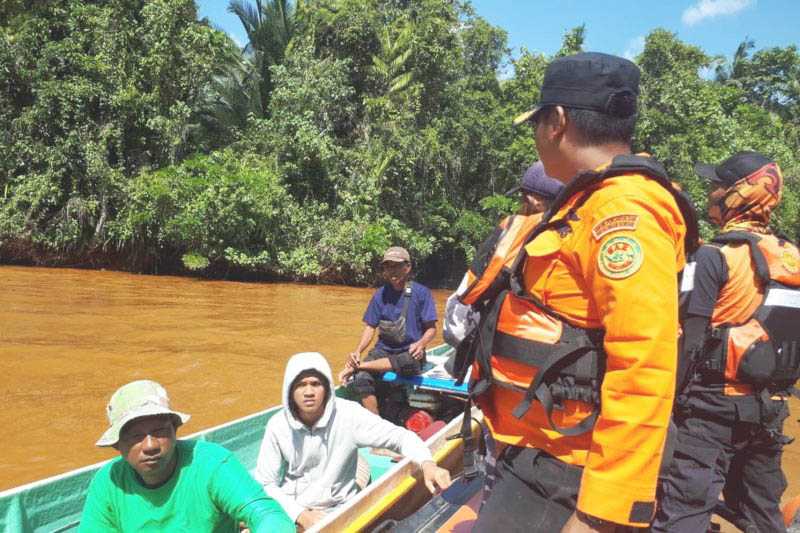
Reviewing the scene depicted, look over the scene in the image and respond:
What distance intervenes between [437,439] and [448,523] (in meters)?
0.98

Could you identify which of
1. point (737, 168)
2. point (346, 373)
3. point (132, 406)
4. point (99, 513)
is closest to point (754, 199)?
point (737, 168)

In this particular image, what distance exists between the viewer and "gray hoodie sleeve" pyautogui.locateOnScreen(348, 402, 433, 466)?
3107 mm

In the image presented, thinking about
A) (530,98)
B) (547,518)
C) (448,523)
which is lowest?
(448,523)

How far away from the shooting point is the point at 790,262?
7.95ft

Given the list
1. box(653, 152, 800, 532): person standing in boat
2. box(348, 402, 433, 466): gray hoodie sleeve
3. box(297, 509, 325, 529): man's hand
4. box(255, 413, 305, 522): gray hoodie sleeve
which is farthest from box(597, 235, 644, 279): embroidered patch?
box(255, 413, 305, 522): gray hoodie sleeve

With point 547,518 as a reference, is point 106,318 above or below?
below

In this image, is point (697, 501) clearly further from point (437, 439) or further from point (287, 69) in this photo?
point (287, 69)

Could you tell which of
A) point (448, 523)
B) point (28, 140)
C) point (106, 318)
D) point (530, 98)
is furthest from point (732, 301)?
point (530, 98)

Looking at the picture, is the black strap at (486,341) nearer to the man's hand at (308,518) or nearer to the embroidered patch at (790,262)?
the embroidered patch at (790,262)

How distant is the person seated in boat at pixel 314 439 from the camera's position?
125 inches

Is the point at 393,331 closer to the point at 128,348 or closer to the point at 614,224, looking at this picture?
the point at 614,224

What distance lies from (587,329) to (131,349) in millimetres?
9216

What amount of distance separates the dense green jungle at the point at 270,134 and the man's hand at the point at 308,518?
14.5m

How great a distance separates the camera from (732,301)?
2.39m
